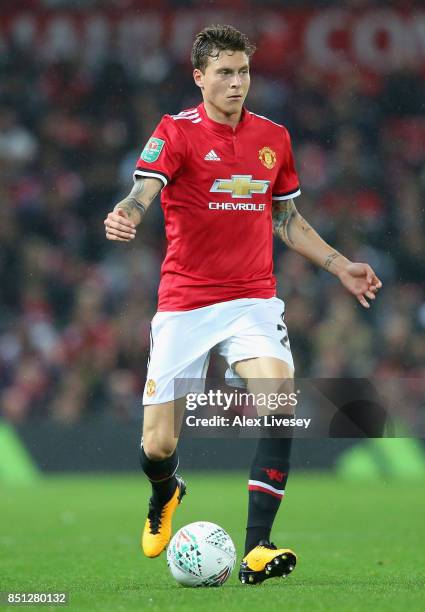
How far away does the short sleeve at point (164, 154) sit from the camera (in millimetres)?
6344

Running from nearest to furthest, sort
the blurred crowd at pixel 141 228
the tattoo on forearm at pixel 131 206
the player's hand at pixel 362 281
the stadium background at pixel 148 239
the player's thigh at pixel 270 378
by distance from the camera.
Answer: the tattoo on forearm at pixel 131 206, the player's thigh at pixel 270 378, the player's hand at pixel 362 281, the stadium background at pixel 148 239, the blurred crowd at pixel 141 228

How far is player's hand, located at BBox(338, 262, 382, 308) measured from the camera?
249 inches

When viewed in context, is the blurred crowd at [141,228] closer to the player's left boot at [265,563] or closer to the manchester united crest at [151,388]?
the manchester united crest at [151,388]

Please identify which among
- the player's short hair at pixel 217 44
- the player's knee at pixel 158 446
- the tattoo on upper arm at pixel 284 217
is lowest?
the player's knee at pixel 158 446

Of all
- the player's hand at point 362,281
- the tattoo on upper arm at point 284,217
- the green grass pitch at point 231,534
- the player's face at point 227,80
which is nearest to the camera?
the green grass pitch at point 231,534

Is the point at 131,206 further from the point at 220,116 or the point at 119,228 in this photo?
the point at 220,116

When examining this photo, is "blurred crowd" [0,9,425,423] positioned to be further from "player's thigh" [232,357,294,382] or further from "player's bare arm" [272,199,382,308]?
"player's thigh" [232,357,294,382]

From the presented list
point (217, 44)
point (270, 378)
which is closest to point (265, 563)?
point (270, 378)

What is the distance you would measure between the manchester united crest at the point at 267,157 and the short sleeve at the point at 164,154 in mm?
396

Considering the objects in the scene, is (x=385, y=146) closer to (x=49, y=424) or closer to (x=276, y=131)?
(x=49, y=424)

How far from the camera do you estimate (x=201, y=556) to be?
5977 mm

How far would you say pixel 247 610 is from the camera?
500cm

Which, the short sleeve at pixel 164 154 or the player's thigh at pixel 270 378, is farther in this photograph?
the short sleeve at pixel 164 154

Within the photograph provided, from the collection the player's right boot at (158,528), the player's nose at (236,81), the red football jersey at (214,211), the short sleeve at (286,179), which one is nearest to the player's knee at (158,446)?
the player's right boot at (158,528)
